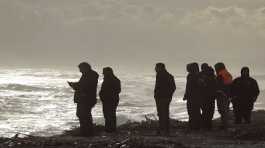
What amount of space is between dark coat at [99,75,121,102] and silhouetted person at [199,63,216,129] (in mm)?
2656

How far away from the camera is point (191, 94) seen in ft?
65.3

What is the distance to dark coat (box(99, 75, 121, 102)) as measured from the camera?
19062 mm

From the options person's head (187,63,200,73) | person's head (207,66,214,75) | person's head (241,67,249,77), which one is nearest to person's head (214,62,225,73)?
person's head (207,66,214,75)

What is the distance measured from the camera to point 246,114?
70.5ft

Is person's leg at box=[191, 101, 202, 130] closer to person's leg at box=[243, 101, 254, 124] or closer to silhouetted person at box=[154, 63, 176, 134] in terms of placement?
silhouetted person at box=[154, 63, 176, 134]

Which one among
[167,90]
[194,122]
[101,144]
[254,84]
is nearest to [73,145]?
[101,144]

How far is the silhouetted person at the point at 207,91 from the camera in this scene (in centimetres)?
1986

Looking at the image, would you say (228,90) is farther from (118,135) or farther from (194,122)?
(118,135)

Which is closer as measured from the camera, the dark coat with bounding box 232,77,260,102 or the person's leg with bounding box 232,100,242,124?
the dark coat with bounding box 232,77,260,102

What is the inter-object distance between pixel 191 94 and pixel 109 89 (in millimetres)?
2616

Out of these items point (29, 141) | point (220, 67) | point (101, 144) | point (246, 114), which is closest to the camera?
point (101, 144)

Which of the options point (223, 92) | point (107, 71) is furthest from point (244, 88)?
point (107, 71)

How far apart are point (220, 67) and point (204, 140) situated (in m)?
3.66

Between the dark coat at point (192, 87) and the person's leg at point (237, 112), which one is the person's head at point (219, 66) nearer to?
the dark coat at point (192, 87)
